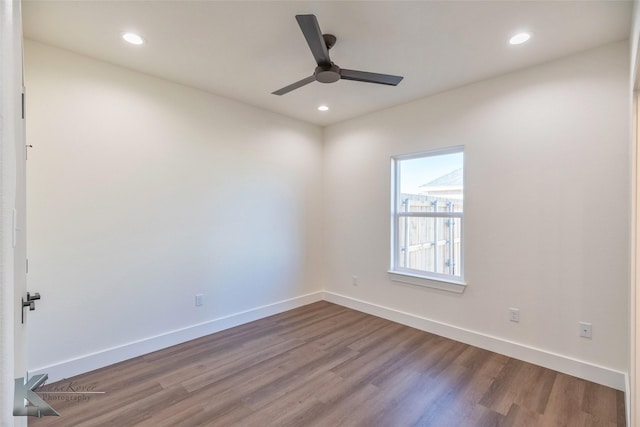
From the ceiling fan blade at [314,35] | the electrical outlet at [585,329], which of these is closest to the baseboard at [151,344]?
the ceiling fan blade at [314,35]

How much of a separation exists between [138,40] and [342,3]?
1.62m

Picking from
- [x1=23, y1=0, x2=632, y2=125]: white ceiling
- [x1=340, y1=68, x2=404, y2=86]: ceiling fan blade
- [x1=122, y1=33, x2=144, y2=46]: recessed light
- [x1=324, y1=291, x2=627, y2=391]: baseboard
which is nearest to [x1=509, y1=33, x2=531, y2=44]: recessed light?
[x1=23, y1=0, x2=632, y2=125]: white ceiling

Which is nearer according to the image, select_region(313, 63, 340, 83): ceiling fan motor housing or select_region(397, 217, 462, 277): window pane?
select_region(313, 63, 340, 83): ceiling fan motor housing

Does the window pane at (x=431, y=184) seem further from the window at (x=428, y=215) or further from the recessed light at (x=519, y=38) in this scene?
the recessed light at (x=519, y=38)

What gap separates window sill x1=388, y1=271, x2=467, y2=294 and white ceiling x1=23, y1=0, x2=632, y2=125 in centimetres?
212

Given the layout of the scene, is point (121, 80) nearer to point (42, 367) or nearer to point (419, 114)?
point (42, 367)

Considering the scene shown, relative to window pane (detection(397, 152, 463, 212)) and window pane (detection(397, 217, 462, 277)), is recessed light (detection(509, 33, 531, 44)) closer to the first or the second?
window pane (detection(397, 152, 463, 212))

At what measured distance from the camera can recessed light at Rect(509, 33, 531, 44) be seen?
227cm

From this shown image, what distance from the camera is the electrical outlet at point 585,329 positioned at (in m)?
2.46

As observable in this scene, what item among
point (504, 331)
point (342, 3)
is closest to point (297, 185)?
point (342, 3)

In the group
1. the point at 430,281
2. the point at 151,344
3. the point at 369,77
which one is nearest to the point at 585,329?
the point at 430,281

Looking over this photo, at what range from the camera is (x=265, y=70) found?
2.84m

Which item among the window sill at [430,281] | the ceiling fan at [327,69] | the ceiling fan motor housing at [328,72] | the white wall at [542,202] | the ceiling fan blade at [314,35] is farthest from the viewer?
the window sill at [430,281]

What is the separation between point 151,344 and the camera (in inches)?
115
